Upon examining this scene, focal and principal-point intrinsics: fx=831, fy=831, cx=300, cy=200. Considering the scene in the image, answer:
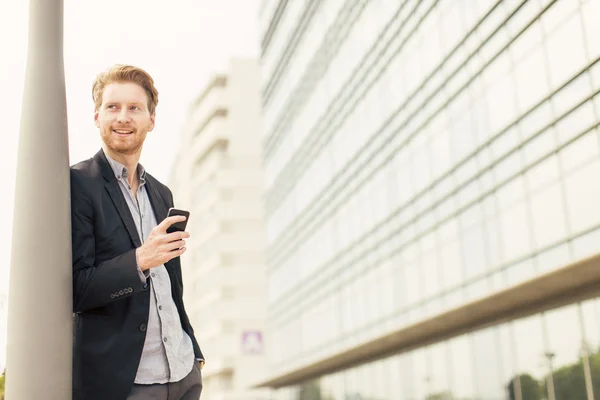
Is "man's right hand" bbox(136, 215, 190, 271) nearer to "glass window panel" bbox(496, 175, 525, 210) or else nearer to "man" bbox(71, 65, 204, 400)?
"man" bbox(71, 65, 204, 400)

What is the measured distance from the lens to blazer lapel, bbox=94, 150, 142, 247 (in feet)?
8.39

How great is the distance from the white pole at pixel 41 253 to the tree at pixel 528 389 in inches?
616

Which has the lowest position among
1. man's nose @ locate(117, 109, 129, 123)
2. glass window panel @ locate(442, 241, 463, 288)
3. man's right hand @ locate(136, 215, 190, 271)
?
man's right hand @ locate(136, 215, 190, 271)

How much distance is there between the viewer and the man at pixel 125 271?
2361 mm

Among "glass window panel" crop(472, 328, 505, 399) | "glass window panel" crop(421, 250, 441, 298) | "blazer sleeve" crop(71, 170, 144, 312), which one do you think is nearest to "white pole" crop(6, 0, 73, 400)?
"blazer sleeve" crop(71, 170, 144, 312)

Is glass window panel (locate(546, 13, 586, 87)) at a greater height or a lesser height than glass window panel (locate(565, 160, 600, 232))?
greater

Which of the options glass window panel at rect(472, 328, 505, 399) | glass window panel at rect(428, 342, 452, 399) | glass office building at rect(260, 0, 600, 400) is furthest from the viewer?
glass window panel at rect(428, 342, 452, 399)

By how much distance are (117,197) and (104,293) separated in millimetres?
366

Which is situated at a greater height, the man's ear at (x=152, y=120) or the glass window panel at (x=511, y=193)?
the glass window panel at (x=511, y=193)

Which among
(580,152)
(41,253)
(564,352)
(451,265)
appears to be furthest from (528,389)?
(41,253)

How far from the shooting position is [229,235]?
222 feet

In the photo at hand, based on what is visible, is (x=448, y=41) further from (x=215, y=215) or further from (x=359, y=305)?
(x=215, y=215)

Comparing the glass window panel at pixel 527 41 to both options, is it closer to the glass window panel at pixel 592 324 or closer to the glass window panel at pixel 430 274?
the glass window panel at pixel 592 324

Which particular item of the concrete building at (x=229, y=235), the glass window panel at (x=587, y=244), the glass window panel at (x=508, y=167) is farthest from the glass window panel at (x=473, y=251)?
the concrete building at (x=229, y=235)
